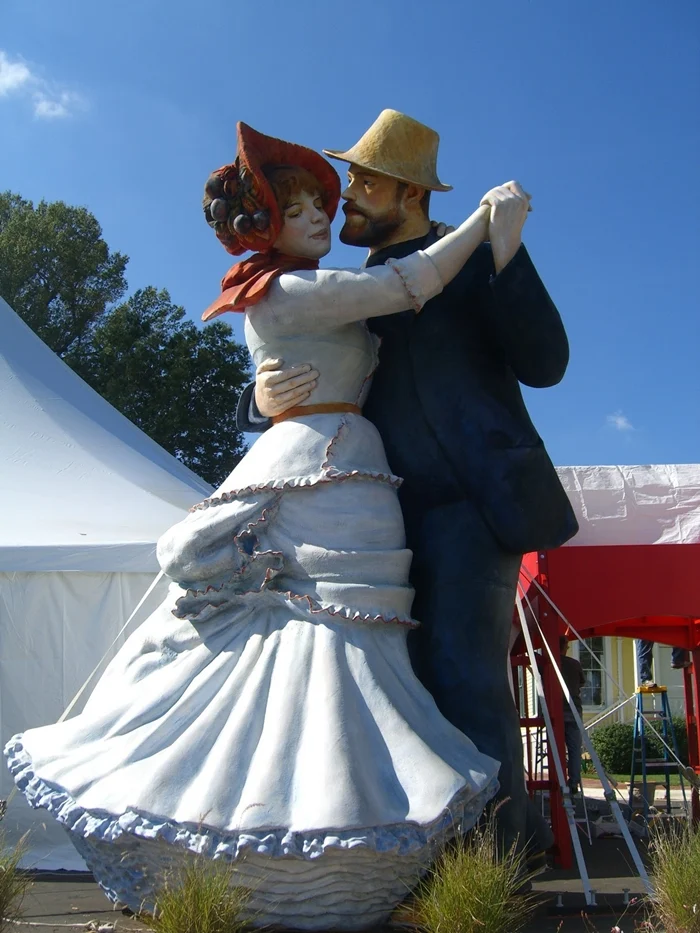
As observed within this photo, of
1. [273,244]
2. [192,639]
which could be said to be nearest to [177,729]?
[192,639]

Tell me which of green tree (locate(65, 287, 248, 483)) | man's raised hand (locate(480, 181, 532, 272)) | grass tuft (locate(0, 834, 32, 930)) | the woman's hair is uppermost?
green tree (locate(65, 287, 248, 483))

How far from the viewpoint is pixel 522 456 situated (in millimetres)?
2697

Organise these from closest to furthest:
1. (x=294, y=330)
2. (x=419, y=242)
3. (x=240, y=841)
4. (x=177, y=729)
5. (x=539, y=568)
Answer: (x=240, y=841) < (x=177, y=729) < (x=294, y=330) < (x=419, y=242) < (x=539, y=568)

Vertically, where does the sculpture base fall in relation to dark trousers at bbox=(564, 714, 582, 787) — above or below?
above

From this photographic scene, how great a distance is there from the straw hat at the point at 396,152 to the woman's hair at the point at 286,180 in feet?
0.36

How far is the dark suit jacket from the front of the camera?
8.84 ft

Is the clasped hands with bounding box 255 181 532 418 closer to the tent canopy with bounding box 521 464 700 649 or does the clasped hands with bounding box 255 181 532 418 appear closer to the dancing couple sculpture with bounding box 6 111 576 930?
the dancing couple sculpture with bounding box 6 111 576 930

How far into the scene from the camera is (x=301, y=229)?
2.92 m

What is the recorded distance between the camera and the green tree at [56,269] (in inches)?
683

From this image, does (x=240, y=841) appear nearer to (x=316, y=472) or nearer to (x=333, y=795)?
(x=333, y=795)

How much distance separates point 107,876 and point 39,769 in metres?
0.30

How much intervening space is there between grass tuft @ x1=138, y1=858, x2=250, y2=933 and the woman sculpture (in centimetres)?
6

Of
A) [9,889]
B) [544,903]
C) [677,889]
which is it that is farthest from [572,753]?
[9,889]

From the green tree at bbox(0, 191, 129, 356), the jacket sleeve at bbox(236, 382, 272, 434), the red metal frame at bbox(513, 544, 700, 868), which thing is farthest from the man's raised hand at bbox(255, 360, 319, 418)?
the green tree at bbox(0, 191, 129, 356)
